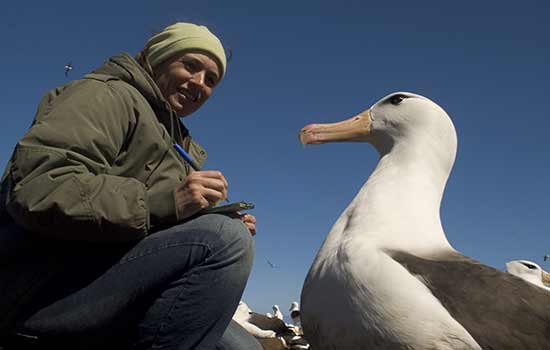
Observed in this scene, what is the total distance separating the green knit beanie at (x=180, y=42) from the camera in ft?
9.20

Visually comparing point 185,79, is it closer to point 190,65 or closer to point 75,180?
point 190,65

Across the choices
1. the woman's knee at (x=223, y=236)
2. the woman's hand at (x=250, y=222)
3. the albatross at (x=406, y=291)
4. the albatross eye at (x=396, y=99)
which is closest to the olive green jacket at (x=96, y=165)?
the woman's knee at (x=223, y=236)

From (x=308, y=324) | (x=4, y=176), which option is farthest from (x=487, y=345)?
(x=4, y=176)

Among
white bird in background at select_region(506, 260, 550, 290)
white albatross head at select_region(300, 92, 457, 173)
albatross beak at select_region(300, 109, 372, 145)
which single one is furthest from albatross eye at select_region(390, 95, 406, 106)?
white bird in background at select_region(506, 260, 550, 290)

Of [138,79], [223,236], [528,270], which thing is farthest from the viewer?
[528,270]

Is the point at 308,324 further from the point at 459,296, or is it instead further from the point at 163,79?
the point at 163,79

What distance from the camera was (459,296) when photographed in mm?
1997

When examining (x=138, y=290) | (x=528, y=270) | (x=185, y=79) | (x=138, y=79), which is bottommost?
(x=528, y=270)

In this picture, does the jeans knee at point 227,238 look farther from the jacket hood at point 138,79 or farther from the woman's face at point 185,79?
the woman's face at point 185,79

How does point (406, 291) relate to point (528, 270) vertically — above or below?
above

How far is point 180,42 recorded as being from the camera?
2.81 m

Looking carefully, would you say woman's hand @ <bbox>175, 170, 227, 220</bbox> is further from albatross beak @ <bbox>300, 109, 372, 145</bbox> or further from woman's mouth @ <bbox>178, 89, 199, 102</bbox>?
albatross beak @ <bbox>300, 109, 372, 145</bbox>

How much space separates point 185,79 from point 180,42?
21cm

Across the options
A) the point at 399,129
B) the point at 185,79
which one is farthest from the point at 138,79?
the point at 399,129
